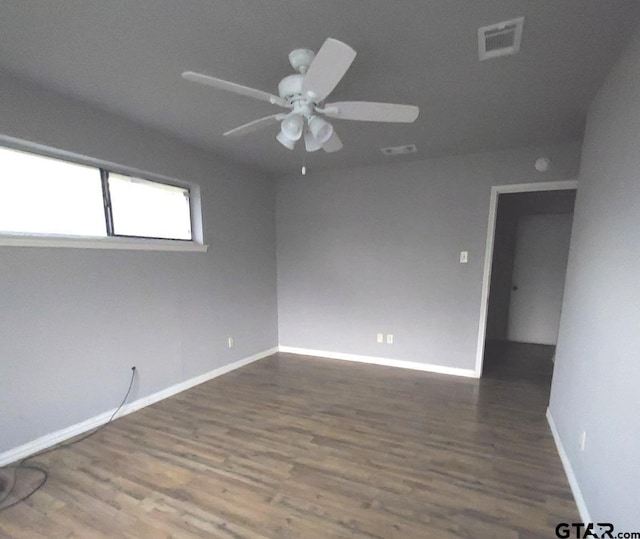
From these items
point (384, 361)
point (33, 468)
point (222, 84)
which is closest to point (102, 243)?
point (33, 468)

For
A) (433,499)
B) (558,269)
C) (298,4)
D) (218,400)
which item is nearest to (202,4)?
(298,4)

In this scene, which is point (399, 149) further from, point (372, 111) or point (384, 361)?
point (384, 361)

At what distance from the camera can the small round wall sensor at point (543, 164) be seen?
2986 millimetres

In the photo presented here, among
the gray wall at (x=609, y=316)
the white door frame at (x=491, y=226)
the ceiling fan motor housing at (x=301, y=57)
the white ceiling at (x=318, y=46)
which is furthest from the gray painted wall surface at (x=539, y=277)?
the ceiling fan motor housing at (x=301, y=57)

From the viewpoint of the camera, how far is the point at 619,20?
4.59 ft

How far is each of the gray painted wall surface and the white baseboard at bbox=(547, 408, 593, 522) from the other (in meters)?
3.04

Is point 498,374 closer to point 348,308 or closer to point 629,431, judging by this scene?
point 348,308

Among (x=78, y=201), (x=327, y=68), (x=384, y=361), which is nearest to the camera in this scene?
(x=327, y=68)

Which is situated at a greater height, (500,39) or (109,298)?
(500,39)

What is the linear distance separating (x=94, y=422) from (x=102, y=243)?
1.44 meters

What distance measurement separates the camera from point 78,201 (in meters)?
2.41

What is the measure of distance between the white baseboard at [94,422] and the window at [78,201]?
1469 millimetres

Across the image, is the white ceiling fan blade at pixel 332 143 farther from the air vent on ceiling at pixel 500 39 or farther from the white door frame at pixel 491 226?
the white door frame at pixel 491 226

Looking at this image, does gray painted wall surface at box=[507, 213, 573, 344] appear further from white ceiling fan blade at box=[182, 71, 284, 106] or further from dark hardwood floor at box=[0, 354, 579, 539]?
white ceiling fan blade at box=[182, 71, 284, 106]
